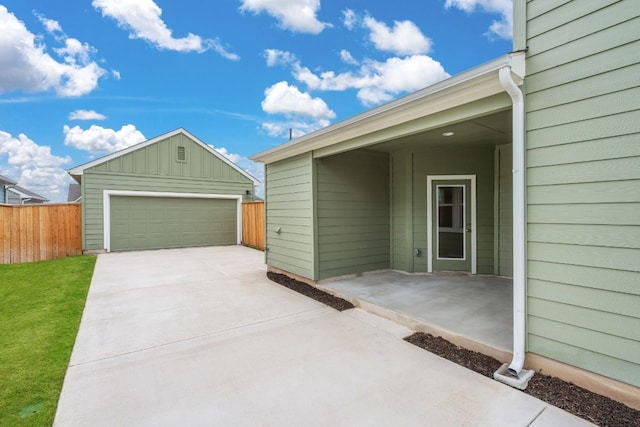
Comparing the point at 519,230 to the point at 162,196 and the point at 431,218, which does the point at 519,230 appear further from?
the point at 162,196

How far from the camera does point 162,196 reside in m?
10.7

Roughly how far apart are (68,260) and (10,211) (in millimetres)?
1929

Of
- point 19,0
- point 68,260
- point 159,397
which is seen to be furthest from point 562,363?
point 19,0

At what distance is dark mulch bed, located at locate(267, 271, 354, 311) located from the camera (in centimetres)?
418

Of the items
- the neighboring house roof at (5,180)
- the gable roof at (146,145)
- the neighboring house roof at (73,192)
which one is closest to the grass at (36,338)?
the gable roof at (146,145)

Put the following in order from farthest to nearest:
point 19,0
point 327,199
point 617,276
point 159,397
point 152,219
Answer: point 152,219 < point 19,0 < point 327,199 < point 159,397 < point 617,276

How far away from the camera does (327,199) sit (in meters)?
5.23

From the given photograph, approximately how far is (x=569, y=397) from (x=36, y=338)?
4721mm

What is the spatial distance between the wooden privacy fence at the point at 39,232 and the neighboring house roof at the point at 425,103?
335 inches

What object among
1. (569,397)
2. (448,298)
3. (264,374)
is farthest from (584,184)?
(264,374)

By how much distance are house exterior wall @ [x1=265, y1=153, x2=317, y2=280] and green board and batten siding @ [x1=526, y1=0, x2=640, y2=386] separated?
10.8 feet

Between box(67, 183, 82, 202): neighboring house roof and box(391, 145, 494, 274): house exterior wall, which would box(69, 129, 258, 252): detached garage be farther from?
box(67, 183, 82, 202): neighboring house roof

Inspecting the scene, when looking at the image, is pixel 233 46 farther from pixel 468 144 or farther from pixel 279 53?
pixel 468 144

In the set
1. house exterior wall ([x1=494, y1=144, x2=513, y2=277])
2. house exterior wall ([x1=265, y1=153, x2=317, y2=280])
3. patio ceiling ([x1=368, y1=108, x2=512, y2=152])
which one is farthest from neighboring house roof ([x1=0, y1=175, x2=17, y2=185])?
house exterior wall ([x1=494, y1=144, x2=513, y2=277])
